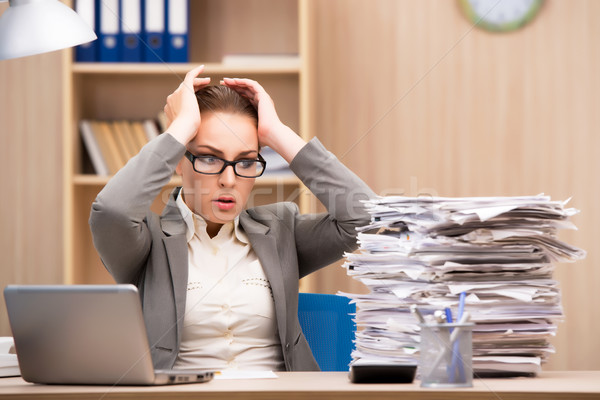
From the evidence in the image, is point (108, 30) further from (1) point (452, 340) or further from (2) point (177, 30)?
(1) point (452, 340)

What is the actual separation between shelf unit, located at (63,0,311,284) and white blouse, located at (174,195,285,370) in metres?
1.11

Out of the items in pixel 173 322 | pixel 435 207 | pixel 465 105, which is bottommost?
pixel 173 322

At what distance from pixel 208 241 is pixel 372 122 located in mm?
1572

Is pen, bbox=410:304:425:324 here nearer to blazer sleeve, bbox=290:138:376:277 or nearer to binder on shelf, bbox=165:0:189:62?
blazer sleeve, bbox=290:138:376:277

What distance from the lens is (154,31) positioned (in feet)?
9.23

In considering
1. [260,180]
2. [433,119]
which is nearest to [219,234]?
[260,180]

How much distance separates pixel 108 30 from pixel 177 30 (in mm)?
284

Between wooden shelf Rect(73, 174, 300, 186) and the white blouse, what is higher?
wooden shelf Rect(73, 174, 300, 186)

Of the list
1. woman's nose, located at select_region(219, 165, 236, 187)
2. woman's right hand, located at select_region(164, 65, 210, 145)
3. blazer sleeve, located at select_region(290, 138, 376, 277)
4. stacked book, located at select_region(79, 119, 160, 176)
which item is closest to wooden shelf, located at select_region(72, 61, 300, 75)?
stacked book, located at select_region(79, 119, 160, 176)

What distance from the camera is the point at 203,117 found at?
1.73 m

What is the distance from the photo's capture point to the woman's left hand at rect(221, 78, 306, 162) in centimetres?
175

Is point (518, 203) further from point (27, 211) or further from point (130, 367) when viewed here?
point (27, 211)

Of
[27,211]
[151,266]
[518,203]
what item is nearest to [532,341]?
[518,203]

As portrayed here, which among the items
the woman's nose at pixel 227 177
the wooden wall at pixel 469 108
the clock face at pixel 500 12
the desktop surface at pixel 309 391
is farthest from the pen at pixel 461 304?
the clock face at pixel 500 12
